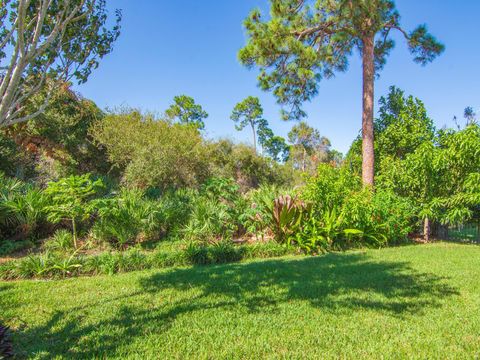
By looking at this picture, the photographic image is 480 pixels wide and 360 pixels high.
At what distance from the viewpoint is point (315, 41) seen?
10.4 meters

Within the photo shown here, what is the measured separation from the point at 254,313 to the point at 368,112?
8579 mm

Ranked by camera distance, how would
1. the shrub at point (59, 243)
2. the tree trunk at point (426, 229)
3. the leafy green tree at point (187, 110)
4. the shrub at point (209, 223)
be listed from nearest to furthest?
the shrub at point (59, 243)
the shrub at point (209, 223)
the tree trunk at point (426, 229)
the leafy green tree at point (187, 110)

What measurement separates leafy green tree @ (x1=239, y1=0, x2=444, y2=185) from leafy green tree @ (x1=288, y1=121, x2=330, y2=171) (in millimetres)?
29792

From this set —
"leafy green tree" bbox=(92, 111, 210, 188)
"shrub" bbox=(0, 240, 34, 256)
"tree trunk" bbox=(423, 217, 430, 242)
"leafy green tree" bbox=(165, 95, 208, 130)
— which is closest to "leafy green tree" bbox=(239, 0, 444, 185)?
"tree trunk" bbox=(423, 217, 430, 242)

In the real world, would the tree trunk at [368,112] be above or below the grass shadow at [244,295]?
above

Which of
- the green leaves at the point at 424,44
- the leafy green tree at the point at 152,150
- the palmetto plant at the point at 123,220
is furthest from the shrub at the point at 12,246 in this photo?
the green leaves at the point at 424,44

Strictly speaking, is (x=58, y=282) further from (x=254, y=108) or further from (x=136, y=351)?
(x=254, y=108)

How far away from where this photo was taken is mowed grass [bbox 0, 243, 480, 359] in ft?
8.04

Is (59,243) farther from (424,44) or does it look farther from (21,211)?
(424,44)

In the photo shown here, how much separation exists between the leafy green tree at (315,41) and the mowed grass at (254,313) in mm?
5871

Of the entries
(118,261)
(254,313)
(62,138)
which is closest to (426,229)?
(254,313)

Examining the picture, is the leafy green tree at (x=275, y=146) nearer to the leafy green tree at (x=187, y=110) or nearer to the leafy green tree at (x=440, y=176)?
the leafy green tree at (x=187, y=110)

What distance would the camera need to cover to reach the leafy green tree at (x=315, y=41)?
902 cm

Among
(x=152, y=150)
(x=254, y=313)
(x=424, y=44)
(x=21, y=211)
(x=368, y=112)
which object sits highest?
(x=424, y=44)
